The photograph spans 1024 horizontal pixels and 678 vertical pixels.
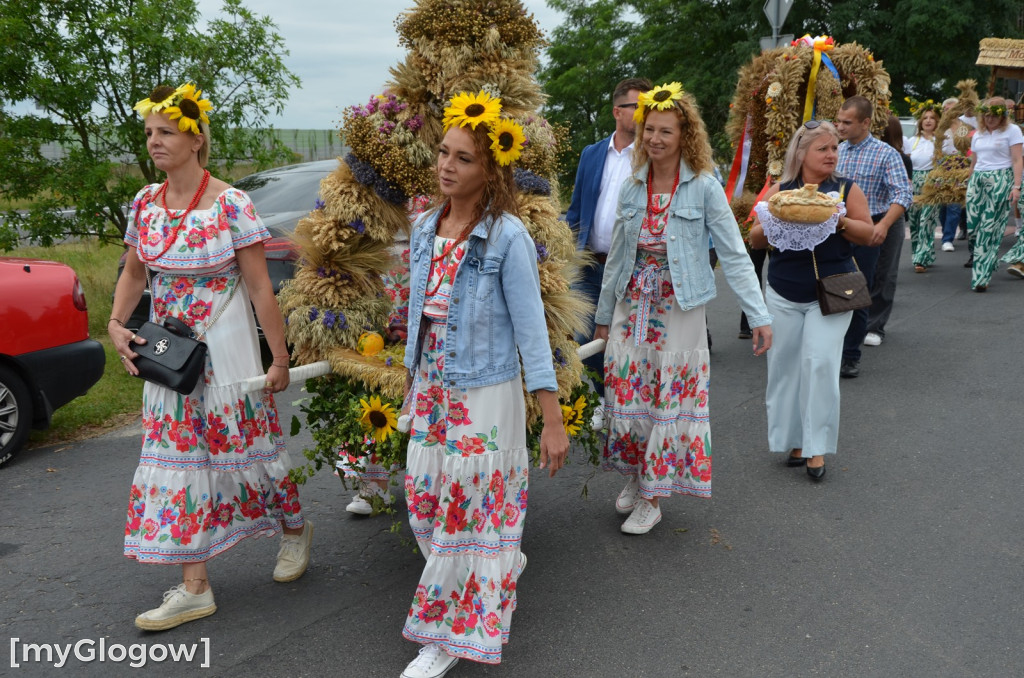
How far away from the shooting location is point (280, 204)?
7996 millimetres

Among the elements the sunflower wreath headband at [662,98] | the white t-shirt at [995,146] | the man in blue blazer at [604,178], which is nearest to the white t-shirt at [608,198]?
the man in blue blazer at [604,178]

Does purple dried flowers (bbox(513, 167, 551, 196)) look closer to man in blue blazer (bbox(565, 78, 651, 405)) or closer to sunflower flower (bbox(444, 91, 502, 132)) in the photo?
sunflower flower (bbox(444, 91, 502, 132))

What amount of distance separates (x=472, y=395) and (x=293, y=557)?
1446mm

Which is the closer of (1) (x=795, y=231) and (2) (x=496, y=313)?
(2) (x=496, y=313)

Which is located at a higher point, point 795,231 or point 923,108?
point 923,108

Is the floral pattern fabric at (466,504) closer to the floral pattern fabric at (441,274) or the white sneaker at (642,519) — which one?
the floral pattern fabric at (441,274)

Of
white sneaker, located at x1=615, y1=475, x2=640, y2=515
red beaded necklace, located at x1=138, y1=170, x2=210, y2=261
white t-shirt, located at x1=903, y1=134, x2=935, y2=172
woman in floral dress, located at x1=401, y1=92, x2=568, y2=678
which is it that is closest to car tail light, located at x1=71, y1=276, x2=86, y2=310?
red beaded necklace, located at x1=138, y1=170, x2=210, y2=261

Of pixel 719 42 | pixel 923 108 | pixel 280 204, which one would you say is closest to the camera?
pixel 280 204

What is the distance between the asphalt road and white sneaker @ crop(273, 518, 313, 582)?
5 centimetres

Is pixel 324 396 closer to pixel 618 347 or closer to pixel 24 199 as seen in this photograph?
pixel 618 347

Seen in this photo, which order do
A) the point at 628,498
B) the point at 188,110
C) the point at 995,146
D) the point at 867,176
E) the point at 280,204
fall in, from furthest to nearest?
1. the point at 995,146
2. the point at 280,204
3. the point at 867,176
4. the point at 628,498
5. the point at 188,110

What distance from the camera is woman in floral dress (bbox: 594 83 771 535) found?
14.0 feet

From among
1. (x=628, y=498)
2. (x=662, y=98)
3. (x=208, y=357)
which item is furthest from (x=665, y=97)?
(x=208, y=357)

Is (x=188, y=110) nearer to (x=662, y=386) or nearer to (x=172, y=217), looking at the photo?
(x=172, y=217)
